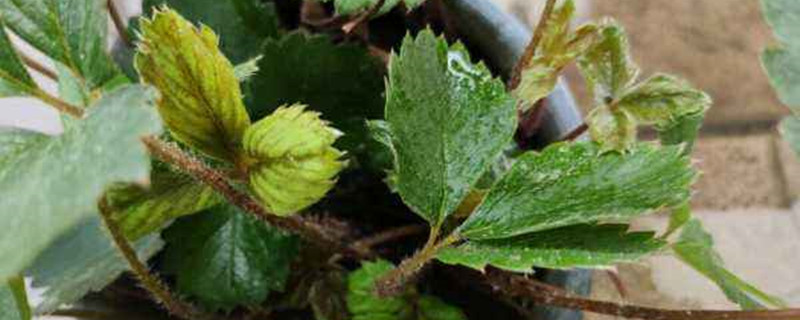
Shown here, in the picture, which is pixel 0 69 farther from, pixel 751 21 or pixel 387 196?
pixel 751 21

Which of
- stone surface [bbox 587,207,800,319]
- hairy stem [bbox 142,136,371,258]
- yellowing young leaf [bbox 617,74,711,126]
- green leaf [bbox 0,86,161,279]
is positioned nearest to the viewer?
green leaf [bbox 0,86,161,279]

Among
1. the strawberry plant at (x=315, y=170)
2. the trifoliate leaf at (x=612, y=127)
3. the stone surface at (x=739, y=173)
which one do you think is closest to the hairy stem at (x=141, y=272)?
the strawberry plant at (x=315, y=170)

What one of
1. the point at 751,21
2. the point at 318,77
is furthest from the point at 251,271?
the point at 751,21

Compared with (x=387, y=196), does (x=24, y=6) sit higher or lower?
higher

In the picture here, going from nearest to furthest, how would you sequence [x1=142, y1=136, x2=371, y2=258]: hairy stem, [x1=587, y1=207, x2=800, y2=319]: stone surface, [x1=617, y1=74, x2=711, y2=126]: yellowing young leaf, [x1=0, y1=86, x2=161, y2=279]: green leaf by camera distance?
[x1=0, y1=86, x2=161, y2=279]: green leaf, [x1=142, y1=136, x2=371, y2=258]: hairy stem, [x1=617, y1=74, x2=711, y2=126]: yellowing young leaf, [x1=587, y1=207, x2=800, y2=319]: stone surface

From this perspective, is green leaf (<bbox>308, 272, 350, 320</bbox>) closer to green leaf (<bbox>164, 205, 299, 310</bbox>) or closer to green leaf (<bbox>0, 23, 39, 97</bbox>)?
green leaf (<bbox>164, 205, 299, 310</bbox>)

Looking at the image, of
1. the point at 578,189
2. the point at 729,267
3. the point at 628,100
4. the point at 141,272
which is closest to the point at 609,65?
the point at 628,100

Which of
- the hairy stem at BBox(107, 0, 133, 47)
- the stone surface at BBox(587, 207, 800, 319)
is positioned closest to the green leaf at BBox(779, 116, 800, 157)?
the hairy stem at BBox(107, 0, 133, 47)
